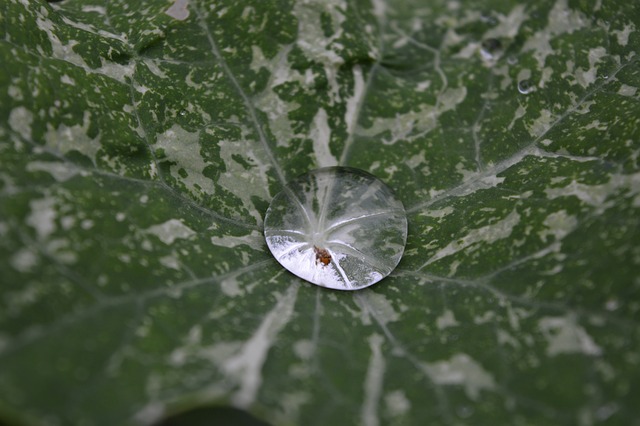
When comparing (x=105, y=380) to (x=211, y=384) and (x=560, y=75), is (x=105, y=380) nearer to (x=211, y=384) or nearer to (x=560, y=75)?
(x=211, y=384)

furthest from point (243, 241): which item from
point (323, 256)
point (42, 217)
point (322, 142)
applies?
point (42, 217)

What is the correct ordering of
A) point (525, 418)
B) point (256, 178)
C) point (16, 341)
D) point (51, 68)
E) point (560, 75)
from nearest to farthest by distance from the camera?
1. point (16, 341)
2. point (525, 418)
3. point (51, 68)
4. point (256, 178)
5. point (560, 75)

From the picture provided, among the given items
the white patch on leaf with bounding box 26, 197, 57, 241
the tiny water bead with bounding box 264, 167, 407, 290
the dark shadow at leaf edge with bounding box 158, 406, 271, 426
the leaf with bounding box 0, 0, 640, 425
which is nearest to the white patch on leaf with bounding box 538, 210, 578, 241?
the leaf with bounding box 0, 0, 640, 425

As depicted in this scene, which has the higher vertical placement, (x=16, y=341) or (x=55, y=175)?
(x=55, y=175)

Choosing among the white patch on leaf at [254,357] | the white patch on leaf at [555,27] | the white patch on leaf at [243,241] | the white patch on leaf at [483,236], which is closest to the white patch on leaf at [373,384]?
the white patch on leaf at [254,357]

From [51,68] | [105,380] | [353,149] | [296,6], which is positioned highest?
[296,6]

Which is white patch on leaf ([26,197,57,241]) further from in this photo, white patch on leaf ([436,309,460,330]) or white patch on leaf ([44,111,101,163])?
white patch on leaf ([436,309,460,330])

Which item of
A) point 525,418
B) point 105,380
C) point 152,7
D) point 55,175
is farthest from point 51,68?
point 525,418
